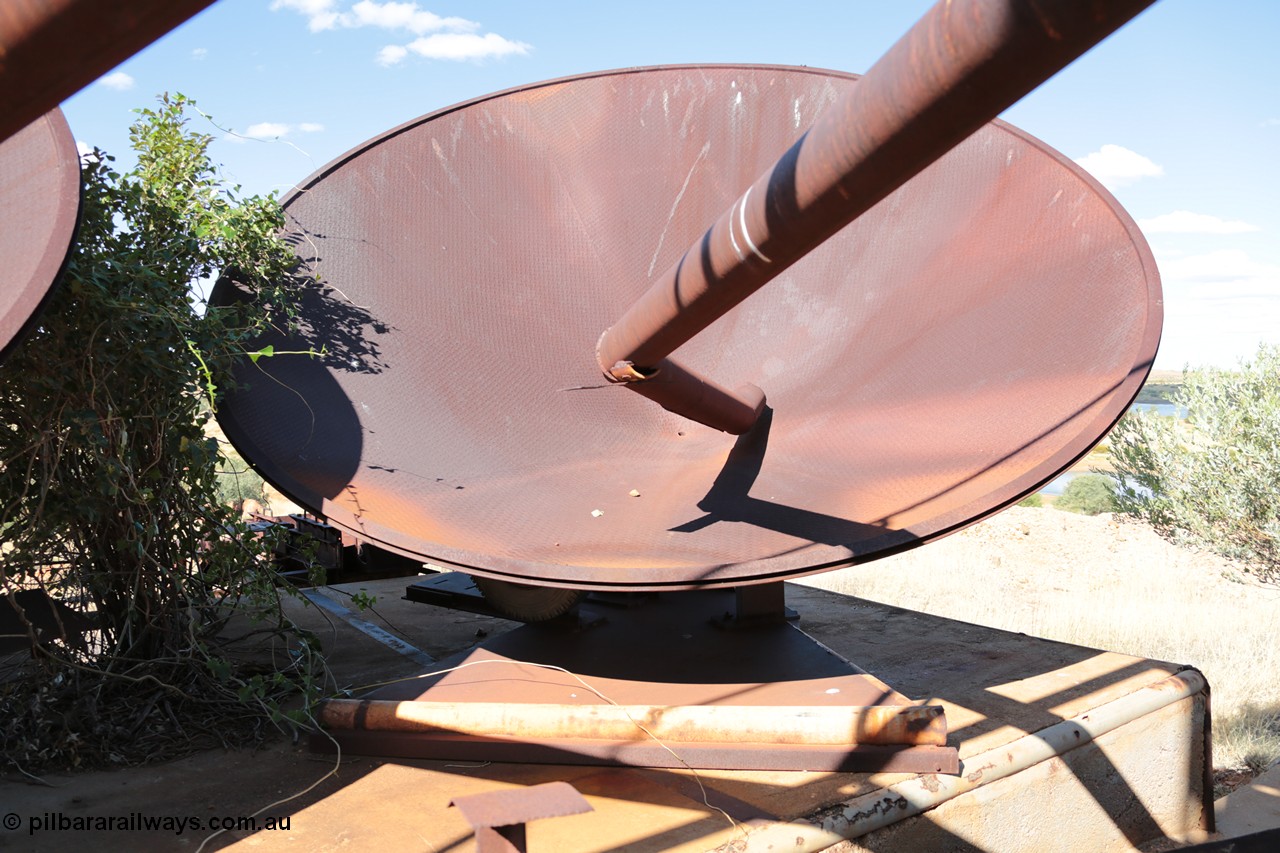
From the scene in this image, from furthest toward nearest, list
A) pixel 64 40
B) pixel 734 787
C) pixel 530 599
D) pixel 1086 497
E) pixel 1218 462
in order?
1. pixel 1086 497
2. pixel 1218 462
3. pixel 530 599
4. pixel 734 787
5. pixel 64 40

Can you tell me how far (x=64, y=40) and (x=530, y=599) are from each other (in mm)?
3259

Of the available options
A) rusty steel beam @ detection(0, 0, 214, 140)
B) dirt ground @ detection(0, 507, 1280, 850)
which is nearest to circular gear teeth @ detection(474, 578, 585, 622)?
dirt ground @ detection(0, 507, 1280, 850)

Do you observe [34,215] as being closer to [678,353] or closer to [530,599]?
[530,599]

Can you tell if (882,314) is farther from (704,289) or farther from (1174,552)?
(1174,552)

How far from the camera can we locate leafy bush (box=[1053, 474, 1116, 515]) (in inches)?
847

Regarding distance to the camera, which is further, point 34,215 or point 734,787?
point 734,787

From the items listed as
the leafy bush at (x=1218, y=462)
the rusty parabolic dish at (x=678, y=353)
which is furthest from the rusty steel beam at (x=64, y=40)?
the leafy bush at (x=1218, y=462)

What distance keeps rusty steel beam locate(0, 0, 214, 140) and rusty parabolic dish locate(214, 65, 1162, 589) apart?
6.73 ft

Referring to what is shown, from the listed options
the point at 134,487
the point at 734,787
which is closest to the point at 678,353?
the point at 734,787

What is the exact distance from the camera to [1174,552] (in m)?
13.6

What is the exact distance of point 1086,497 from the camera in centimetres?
2303

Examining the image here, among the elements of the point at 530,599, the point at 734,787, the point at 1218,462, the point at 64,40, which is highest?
the point at 1218,462

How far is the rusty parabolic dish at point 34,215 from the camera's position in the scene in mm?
2705

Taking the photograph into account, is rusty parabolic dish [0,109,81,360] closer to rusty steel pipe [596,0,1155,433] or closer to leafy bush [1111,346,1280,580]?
rusty steel pipe [596,0,1155,433]
